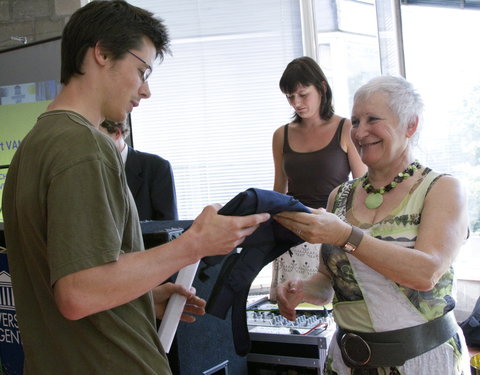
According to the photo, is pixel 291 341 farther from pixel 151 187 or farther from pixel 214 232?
pixel 214 232

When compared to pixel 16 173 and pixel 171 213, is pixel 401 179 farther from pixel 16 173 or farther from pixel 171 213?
pixel 171 213

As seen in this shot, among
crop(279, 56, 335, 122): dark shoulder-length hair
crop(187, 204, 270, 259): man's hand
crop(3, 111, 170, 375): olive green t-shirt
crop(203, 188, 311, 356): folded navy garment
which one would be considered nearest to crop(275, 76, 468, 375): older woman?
crop(203, 188, 311, 356): folded navy garment

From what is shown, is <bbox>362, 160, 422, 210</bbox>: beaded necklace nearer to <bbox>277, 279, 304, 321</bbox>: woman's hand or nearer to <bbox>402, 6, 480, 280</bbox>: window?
<bbox>277, 279, 304, 321</bbox>: woman's hand

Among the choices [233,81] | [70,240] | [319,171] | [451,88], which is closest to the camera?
[70,240]

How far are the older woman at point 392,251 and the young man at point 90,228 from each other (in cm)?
44

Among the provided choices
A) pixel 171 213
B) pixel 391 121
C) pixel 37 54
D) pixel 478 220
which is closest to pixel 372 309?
pixel 391 121

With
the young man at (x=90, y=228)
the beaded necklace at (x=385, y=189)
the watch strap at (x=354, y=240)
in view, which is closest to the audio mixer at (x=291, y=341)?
the beaded necklace at (x=385, y=189)

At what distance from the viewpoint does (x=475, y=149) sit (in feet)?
14.9

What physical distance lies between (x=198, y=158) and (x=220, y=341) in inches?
97.7

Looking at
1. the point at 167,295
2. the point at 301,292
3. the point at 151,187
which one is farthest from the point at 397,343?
the point at 151,187

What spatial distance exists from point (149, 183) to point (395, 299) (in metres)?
1.55

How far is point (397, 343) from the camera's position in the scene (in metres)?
1.65

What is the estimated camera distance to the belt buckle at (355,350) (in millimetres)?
1685

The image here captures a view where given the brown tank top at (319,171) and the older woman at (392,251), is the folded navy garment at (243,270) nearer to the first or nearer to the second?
the older woman at (392,251)
